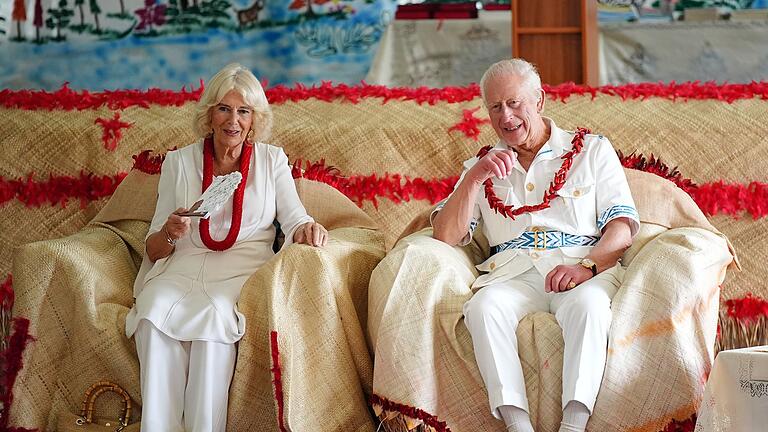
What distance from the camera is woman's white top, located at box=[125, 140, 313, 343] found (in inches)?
122

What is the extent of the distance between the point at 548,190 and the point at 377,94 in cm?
119

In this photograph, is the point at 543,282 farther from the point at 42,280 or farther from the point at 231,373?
the point at 42,280

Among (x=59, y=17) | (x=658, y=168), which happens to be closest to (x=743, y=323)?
(x=658, y=168)

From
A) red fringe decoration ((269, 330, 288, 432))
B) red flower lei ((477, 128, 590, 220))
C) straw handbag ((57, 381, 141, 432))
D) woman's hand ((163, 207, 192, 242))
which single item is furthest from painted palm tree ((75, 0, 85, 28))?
red fringe decoration ((269, 330, 288, 432))

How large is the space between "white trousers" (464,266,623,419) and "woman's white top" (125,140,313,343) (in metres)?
0.78

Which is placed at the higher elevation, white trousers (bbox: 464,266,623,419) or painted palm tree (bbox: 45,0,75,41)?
painted palm tree (bbox: 45,0,75,41)

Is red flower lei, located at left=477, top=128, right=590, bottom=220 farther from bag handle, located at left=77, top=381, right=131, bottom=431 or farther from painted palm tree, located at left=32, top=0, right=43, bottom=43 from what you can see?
painted palm tree, located at left=32, top=0, right=43, bottom=43

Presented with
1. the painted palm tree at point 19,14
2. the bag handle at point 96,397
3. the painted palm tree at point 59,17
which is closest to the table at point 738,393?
the bag handle at point 96,397

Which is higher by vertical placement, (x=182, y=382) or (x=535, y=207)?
(x=535, y=207)

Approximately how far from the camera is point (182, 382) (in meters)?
3.09

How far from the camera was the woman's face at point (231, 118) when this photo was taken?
11.5ft

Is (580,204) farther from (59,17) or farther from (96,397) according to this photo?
(59,17)

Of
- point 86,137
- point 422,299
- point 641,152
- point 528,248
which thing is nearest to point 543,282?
point 528,248

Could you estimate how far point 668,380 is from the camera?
277 cm
